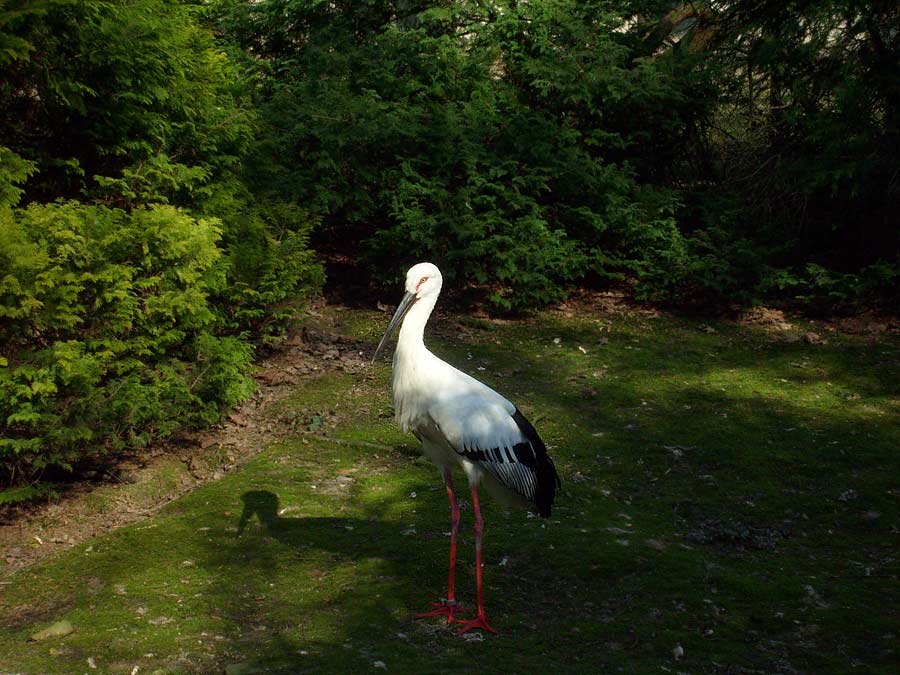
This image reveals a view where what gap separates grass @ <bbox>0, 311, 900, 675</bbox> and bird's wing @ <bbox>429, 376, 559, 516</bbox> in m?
0.58

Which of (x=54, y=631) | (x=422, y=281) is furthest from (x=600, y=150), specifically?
(x=54, y=631)

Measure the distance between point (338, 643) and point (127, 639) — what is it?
1.06m

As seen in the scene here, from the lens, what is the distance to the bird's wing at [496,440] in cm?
495

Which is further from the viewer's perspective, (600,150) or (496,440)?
(600,150)

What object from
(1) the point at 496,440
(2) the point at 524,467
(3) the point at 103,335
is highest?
(3) the point at 103,335

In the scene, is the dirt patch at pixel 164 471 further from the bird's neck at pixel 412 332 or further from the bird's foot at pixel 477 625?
the bird's foot at pixel 477 625

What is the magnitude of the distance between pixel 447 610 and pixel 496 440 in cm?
Result: 96

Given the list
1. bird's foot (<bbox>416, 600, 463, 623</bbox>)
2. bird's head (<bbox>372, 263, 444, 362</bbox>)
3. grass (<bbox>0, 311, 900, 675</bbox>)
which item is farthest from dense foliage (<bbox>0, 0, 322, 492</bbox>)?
bird's foot (<bbox>416, 600, 463, 623</bbox>)

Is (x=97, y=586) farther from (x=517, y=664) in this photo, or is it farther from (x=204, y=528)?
(x=517, y=664)

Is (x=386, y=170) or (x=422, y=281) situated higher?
(x=386, y=170)

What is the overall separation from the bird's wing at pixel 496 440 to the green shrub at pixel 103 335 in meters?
2.44

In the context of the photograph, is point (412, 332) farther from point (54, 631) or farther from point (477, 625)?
point (54, 631)

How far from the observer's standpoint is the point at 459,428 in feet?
16.2

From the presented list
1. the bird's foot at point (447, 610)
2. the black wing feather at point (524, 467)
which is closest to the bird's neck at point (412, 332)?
the black wing feather at point (524, 467)
